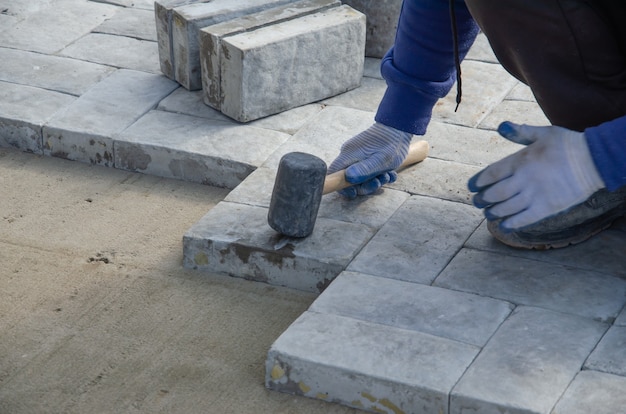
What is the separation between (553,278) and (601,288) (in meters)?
0.13

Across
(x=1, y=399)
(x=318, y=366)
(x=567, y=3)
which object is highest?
(x=567, y=3)

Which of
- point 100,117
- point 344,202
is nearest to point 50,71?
point 100,117

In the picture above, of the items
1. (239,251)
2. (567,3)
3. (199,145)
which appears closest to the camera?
(567,3)

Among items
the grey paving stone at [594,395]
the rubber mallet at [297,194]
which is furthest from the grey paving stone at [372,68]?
the grey paving stone at [594,395]

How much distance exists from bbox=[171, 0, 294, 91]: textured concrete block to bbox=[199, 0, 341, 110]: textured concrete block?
83 mm

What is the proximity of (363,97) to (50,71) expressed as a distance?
134cm

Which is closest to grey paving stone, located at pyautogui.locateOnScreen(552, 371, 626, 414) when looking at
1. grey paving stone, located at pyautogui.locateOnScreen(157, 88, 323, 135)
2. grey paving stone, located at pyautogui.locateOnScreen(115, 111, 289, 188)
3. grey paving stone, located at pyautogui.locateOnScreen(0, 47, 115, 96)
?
grey paving stone, located at pyautogui.locateOnScreen(115, 111, 289, 188)

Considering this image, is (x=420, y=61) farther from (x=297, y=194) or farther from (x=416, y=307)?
(x=416, y=307)

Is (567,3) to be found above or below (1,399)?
above

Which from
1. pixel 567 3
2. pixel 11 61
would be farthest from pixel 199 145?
pixel 567 3

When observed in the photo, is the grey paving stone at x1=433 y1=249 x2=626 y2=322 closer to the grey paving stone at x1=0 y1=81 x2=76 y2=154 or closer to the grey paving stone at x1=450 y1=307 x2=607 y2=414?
the grey paving stone at x1=450 y1=307 x2=607 y2=414

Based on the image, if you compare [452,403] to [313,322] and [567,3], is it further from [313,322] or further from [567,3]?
[567,3]

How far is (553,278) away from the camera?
2740 millimetres

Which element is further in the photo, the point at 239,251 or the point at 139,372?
the point at 239,251
